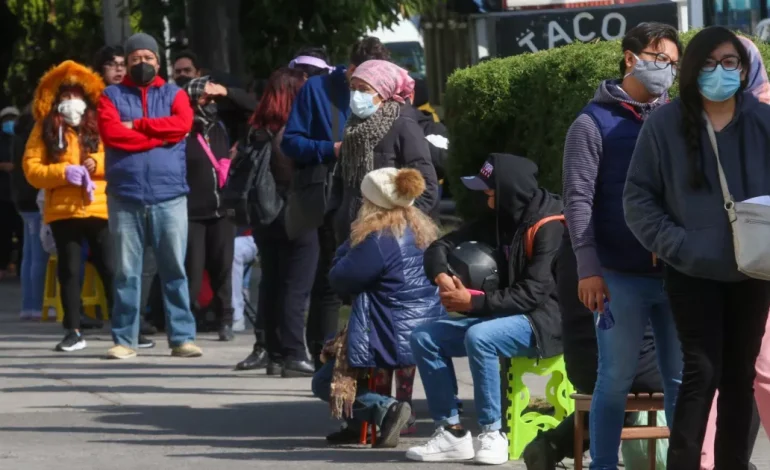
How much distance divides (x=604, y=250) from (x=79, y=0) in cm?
2033

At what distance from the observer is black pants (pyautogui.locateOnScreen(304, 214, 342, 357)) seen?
964 centimetres

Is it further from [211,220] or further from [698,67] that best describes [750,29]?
[698,67]

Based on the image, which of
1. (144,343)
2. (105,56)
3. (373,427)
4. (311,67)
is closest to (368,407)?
(373,427)

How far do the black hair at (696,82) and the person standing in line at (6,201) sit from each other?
40.1 ft

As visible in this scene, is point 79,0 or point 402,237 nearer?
point 402,237

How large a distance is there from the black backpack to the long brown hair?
6.01 feet

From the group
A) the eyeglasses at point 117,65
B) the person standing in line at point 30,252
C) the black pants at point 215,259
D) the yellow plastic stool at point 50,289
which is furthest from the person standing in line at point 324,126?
the person standing in line at point 30,252

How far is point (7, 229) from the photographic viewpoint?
18.2m

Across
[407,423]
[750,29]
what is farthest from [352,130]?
[750,29]

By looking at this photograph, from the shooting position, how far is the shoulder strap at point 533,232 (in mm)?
7102

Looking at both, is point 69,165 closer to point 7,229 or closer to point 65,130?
point 65,130

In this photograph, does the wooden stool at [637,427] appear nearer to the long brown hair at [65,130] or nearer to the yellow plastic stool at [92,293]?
the long brown hair at [65,130]

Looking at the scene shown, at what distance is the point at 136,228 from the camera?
35.9ft

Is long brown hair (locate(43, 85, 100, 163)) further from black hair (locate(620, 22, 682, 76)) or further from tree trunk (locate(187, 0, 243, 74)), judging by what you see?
black hair (locate(620, 22, 682, 76))
